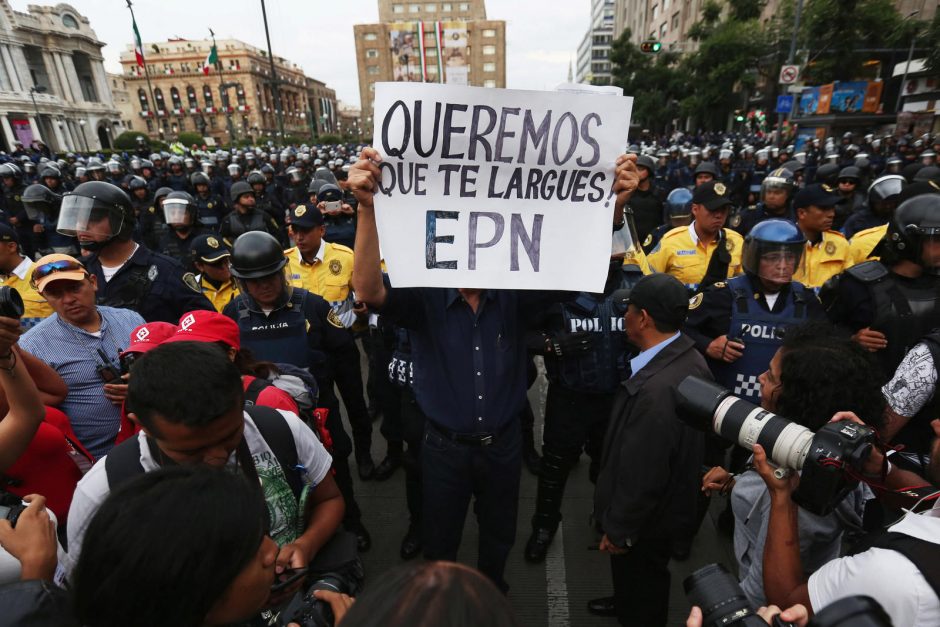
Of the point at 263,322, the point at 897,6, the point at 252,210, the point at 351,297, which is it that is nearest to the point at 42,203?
the point at 252,210

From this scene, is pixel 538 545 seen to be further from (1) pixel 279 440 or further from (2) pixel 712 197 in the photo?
(2) pixel 712 197

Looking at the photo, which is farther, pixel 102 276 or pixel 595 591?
pixel 102 276

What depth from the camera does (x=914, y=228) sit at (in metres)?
2.44

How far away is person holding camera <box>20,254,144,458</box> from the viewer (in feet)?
7.70

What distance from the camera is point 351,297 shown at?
4.40m

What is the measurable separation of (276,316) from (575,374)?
72.8 inches

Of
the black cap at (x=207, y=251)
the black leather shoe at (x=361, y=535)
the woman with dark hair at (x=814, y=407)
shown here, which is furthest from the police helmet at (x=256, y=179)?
the woman with dark hair at (x=814, y=407)

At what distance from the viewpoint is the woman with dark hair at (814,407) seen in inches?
61.6

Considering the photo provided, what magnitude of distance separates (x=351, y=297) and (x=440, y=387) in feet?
7.64

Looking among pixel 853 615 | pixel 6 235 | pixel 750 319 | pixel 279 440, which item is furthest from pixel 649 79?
pixel 853 615

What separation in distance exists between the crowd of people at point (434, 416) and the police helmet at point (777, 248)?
2 centimetres

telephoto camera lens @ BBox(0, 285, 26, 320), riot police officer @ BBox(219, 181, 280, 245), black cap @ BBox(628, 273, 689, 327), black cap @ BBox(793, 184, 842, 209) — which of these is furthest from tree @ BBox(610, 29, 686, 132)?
telephoto camera lens @ BBox(0, 285, 26, 320)

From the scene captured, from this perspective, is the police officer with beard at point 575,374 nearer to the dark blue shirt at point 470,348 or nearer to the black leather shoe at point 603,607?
the black leather shoe at point 603,607

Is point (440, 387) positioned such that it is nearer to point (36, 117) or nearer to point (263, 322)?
point (263, 322)
